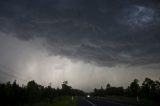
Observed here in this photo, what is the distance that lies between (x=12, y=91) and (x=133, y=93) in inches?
2992

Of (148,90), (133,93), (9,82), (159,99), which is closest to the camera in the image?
(9,82)

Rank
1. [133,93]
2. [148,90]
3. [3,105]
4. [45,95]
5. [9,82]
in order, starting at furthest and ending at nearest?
[133,93] < [148,90] < [45,95] < [9,82] < [3,105]

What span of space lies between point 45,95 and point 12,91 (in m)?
32.4

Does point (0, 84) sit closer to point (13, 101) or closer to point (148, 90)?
point (13, 101)

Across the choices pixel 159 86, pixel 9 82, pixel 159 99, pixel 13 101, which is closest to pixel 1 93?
pixel 13 101

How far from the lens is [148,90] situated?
81125 mm

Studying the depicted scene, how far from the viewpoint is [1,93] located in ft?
129

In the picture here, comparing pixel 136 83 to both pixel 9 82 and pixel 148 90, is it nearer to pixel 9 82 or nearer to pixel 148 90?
pixel 148 90

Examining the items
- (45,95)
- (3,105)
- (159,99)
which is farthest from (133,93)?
(3,105)

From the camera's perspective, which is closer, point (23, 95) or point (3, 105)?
point (3, 105)

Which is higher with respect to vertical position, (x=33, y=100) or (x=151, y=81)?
(x=151, y=81)

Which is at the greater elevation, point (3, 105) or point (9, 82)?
point (9, 82)

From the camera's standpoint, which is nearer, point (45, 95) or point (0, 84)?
point (0, 84)

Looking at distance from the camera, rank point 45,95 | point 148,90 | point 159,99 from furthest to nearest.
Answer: point 148,90, point 45,95, point 159,99
